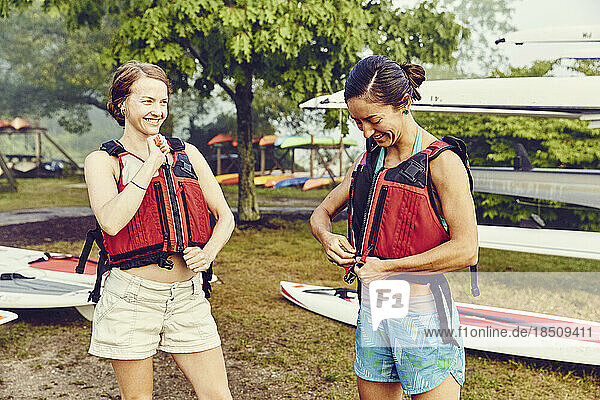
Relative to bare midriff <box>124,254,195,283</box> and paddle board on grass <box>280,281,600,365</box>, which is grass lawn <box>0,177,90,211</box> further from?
bare midriff <box>124,254,195,283</box>

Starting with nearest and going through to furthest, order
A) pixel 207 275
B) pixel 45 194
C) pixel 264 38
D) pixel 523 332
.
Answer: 1. pixel 207 275
2. pixel 523 332
3. pixel 264 38
4. pixel 45 194

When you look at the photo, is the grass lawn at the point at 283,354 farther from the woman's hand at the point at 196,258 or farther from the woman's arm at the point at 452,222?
the woman's arm at the point at 452,222

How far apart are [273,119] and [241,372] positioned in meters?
Answer: 26.9

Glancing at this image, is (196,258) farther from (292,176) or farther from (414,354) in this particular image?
(292,176)

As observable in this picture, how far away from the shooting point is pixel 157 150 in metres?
2.46

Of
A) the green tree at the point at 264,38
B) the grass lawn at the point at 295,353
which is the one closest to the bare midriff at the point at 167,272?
the grass lawn at the point at 295,353

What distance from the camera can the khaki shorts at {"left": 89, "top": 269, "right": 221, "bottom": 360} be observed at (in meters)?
2.52

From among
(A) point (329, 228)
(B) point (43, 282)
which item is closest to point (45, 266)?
(B) point (43, 282)

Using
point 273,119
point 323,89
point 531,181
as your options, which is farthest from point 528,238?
point 273,119

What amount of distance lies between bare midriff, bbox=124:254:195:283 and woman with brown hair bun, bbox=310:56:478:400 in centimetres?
78

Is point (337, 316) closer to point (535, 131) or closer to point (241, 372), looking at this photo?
point (241, 372)

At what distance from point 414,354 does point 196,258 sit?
3.55 feet

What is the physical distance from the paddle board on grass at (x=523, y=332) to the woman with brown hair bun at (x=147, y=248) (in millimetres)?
3644

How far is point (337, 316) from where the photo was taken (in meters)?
6.59
